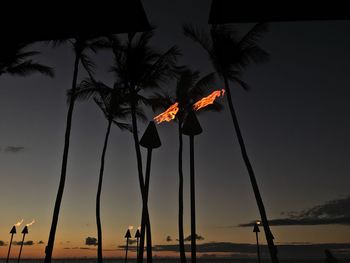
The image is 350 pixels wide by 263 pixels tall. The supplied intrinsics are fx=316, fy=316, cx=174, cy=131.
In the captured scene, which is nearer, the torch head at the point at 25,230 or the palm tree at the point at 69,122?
the palm tree at the point at 69,122

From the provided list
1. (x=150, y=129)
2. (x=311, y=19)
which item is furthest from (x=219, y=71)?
(x=311, y=19)

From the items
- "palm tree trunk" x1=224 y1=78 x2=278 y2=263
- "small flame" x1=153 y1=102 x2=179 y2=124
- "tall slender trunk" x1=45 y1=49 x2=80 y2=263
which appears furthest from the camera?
"small flame" x1=153 y1=102 x2=179 y2=124

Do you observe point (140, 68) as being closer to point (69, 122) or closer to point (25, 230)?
point (69, 122)

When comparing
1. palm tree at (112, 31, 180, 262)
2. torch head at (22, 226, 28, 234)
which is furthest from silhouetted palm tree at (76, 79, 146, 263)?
torch head at (22, 226, 28, 234)

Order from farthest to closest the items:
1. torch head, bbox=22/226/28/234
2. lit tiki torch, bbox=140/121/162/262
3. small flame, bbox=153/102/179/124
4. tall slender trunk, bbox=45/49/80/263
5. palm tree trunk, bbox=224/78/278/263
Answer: torch head, bbox=22/226/28/234
small flame, bbox=153/102/179/124
lit tiki torch, bbox=140/121/162/262
palm tree trunk, bbox=224/78/278/263
tall slender trunk, bbox=45/49/80/263

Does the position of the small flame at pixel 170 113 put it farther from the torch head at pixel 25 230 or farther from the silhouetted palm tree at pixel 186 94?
the torch head at pixel 25 230

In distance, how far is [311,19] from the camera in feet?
10.0

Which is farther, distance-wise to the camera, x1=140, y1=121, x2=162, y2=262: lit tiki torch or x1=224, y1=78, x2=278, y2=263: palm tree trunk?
x1=140, y1=121, x2=162, y2=262: lit tiki torch

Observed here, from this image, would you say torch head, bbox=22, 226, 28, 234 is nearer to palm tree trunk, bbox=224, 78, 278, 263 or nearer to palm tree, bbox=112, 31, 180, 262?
palm tree, bbox=112, 31, 180, 262

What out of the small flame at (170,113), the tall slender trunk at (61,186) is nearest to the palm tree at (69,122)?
the tall slender trunk at (61,186)

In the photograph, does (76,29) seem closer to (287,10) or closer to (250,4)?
(250,4)

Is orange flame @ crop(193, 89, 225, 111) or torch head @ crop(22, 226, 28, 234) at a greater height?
orange flame @ crop(193, 89, 225, 111)

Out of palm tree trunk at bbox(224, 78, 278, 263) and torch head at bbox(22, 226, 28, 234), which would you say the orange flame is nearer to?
palm tree trunk at bbox(224, 78, 278, 263)

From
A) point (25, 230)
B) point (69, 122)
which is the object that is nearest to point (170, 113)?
point (69, 122)
